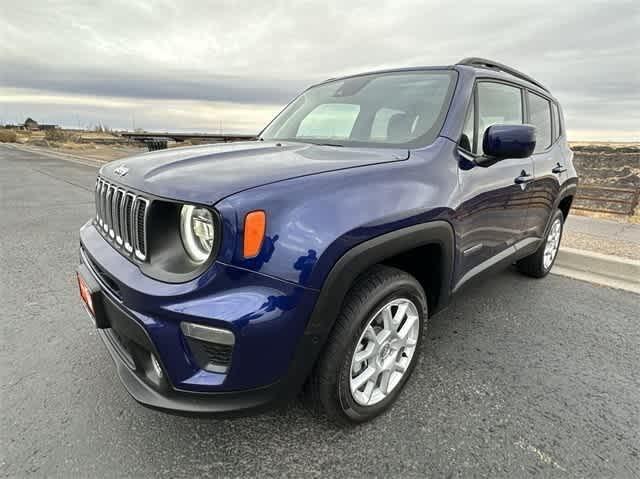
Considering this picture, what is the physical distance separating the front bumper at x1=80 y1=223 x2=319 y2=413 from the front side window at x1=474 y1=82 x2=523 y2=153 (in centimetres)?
170

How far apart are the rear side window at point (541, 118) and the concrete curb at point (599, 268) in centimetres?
157

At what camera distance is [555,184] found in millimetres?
3549

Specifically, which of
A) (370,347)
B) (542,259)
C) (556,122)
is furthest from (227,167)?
(556,122)

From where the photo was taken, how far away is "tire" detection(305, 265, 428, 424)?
171 cm

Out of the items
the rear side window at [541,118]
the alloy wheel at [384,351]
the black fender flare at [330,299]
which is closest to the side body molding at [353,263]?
the black fender flare at [330,299]

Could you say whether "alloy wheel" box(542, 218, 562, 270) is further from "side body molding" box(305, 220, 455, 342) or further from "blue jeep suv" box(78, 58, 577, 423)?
"side body molding" box(305, 220, 455, 342)

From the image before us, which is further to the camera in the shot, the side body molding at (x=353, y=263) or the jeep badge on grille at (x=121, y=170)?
the jeep badge on grille at (x=121, y=170)

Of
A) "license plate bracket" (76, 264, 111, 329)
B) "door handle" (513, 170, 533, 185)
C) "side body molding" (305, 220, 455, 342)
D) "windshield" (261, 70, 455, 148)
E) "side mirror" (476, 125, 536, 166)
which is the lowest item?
"license plate bracket" (76, 264, 111, 329)

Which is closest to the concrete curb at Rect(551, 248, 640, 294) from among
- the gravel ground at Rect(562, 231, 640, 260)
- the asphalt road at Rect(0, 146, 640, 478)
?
the gravel ground at Rect(562, 231, 640, 260)

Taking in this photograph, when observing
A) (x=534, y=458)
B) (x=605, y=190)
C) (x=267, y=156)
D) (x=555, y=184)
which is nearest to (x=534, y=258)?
(x=555, y=184)

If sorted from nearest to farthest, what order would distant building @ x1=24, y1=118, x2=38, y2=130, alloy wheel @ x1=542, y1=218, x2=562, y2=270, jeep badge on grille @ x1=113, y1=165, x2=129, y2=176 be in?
jeep badge on grille @ x1=113, y1=165, x2=129, y2=176
alloy wheel @ x1=542, y1=218, x2=562, y2=270
distant building @ x1=24, y1=118, x2=38, y2=130

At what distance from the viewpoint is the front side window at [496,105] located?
2551 millimetres

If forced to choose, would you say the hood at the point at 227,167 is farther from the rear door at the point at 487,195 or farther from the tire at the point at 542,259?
the tire at the point at 542,259

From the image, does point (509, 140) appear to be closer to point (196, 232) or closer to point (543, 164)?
point (543, 164)
